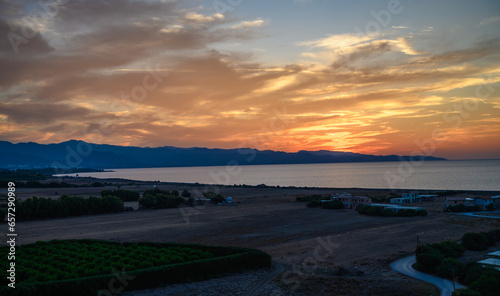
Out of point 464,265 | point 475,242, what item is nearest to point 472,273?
point 464,265

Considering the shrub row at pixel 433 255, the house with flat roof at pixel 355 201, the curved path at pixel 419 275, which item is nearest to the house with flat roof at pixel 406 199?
the house with flat roof at pixel 355 201

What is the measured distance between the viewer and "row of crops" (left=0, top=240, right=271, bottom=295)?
53.9 feet

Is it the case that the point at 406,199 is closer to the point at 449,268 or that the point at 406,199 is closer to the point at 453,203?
the point at 453,203

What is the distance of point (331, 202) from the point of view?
54.0 m

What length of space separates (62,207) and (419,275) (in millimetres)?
42962

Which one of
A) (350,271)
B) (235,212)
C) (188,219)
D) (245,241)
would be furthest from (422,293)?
(235,212)

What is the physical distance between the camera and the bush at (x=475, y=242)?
25686 millimetres

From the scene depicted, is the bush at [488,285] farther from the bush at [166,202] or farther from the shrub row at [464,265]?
the bush at [166,202]

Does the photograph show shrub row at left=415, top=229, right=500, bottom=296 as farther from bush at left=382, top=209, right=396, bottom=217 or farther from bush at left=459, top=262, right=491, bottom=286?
bush at left=382, top=209, right=396, bottom=217

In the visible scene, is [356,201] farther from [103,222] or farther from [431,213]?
[103,222]

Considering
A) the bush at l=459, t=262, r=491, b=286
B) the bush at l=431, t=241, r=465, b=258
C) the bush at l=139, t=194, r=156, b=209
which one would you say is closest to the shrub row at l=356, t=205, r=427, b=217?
the bush at l=431, t=241, r=465, b=258

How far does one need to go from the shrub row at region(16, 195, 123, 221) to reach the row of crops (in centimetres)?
2278

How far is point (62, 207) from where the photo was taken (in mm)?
46906

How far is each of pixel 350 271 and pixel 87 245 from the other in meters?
17.5
